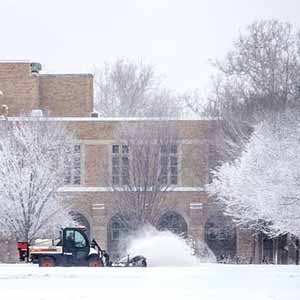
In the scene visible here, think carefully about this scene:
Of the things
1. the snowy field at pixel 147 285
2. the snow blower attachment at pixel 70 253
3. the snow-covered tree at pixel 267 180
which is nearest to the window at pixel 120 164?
the snow-covered tree at pixel 267 180

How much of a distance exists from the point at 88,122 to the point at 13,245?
7.79 m

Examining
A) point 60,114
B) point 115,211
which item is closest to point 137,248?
point 115,211

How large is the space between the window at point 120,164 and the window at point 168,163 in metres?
1.81

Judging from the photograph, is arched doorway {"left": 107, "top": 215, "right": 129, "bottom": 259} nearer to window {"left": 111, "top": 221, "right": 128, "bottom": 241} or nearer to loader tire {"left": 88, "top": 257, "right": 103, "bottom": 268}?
window {"left": 111, "top": 221, "right": 128, "bottom": 241}

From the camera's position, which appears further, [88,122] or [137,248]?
[88,122]

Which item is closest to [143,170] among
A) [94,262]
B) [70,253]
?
[70,253]

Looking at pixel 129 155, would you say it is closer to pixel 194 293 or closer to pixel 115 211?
pixel 115 211

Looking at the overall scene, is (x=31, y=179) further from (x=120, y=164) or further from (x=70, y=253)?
(x=70, y=253)

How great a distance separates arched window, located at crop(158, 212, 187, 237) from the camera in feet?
180

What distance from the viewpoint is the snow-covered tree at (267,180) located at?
140 ft

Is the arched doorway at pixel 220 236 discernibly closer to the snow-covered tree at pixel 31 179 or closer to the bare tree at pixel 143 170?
the bare tree at pixel 143 170

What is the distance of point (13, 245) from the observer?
170ft

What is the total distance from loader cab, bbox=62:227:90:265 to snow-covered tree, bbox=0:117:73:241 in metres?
8.71

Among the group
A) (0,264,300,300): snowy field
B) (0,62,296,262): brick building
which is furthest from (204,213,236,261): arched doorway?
(0,264,300,300): snowy field
